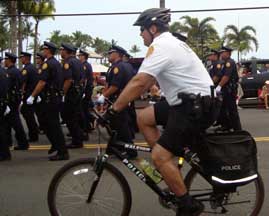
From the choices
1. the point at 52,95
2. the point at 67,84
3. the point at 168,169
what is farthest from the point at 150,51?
the point at 67,84

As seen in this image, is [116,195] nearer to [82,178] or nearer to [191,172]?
[82,178]

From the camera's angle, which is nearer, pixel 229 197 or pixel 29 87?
pixel 229 197

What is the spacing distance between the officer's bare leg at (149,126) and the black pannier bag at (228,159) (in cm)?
45

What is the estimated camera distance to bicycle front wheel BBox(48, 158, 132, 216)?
4645 mm

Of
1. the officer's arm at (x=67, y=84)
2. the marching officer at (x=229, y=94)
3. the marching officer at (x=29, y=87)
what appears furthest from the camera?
the marching officer at (x=229, y=94)

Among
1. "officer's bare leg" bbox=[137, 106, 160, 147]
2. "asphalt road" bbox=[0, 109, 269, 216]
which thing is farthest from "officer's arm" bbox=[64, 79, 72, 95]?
→ "officer's bare leg" bbox=[137, 106, 160, 147]

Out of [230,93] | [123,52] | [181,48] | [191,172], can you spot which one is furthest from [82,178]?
[230,93]

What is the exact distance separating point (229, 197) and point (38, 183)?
288 cm

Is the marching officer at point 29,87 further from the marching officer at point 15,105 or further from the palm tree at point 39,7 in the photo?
the palm tree at point 39,7

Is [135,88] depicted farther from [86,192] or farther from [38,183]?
[38,183]

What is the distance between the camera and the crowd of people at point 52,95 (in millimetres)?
8445

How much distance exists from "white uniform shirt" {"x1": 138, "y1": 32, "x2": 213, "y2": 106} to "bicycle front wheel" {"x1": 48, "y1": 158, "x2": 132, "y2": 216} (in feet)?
2.62

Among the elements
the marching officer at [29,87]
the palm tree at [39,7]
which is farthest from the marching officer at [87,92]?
the palm tree at [39,7]

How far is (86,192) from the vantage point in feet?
15.5
